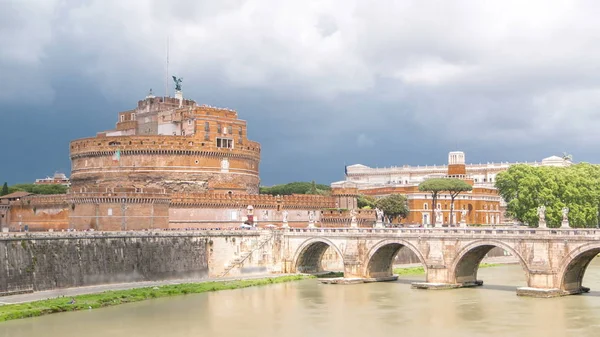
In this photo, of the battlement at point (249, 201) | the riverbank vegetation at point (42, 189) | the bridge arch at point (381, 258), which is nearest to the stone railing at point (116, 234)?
the battlement at point (249, 201)

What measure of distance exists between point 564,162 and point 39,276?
10470 centimetres

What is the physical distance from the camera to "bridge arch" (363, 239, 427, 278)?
61731 mm

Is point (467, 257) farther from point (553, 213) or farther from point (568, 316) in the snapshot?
point (553, 213)

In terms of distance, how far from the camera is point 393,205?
4080 inches

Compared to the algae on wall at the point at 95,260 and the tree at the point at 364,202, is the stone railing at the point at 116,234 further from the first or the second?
the tree at the point at 364,202

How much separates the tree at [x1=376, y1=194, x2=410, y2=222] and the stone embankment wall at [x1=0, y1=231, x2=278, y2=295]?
116ft

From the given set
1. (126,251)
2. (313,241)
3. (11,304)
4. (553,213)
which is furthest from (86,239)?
(553,213)

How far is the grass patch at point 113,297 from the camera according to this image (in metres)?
44.5

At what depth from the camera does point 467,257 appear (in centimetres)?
5703

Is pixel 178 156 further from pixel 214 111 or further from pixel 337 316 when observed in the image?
pixel 337 316

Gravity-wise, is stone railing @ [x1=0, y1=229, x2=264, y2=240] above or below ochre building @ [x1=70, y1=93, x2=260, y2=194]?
below

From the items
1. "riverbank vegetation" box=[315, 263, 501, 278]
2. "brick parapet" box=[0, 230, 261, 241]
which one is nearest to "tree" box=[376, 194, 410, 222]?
"riverbank vegetation" box=[315, 263, 501, 278]

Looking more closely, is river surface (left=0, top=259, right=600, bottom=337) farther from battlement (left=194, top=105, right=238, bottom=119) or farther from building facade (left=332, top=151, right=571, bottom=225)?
building facade (left=332, top=151, right=571, bottom=225)

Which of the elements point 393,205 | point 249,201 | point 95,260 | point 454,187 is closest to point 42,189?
point 249,201
